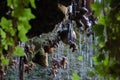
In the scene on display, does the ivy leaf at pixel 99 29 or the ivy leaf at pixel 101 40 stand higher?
the ivy leaf at pixel 99 29

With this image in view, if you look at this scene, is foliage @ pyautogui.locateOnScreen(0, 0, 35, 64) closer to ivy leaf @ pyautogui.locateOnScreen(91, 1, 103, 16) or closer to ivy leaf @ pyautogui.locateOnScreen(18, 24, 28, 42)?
ivy leaf @ pyautogui.locateOnScreen(18, 24, 28, 42)

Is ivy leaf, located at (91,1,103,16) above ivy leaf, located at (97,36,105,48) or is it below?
above

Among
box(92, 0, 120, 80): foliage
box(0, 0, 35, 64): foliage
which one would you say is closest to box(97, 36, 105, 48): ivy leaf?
box(92, 0, 120, 80): foliage

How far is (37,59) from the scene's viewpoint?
270 cm

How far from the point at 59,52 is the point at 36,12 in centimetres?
375

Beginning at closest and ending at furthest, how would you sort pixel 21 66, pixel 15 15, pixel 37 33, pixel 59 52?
1. pixel 15 15
2. pixel 37 33
3. pixel 21 66
4. pixel 59 52

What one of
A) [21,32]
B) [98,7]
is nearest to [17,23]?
[21,32]

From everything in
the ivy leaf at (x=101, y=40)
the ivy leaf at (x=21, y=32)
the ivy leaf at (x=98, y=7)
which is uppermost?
the ivy leaf at (x=98, y=7)

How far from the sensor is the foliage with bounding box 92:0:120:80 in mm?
1059

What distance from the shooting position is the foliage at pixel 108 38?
1.06 meters

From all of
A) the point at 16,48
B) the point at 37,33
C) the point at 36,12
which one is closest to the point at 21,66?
the point at 37,33

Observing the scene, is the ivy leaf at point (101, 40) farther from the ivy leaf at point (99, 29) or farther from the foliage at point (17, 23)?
the foliage at point (17, 23)

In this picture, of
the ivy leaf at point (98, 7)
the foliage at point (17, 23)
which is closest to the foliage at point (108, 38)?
the ivy leaf at point (98, 7)

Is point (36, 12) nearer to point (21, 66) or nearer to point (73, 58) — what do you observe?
point (21, 66)
